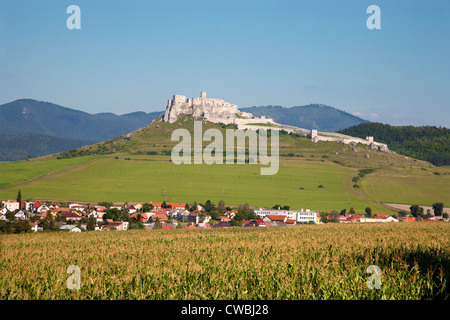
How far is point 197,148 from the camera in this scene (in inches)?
7249

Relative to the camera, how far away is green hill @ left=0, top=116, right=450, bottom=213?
381 ft

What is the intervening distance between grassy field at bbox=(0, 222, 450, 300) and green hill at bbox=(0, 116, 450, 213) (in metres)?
88.3

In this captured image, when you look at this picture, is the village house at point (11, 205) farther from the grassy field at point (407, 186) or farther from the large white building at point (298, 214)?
the grassy field at point (407, 186)

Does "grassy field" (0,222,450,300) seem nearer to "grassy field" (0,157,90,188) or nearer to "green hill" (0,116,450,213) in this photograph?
"green hill" (0,116,450,213)

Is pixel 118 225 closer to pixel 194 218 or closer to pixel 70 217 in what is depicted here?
pixel 70 217

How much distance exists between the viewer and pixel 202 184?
13388 cm

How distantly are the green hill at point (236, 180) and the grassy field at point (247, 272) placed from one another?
88.3 m

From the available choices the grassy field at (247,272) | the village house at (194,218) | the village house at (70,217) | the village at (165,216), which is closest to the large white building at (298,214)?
the village at (165,216)

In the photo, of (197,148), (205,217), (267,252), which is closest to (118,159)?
(197,148)

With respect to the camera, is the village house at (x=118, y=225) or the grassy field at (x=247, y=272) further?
the village house at (x=118, y=225)

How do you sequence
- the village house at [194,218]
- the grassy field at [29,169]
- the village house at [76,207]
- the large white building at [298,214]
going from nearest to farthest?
1. the village house at [194,218]
2. the large white building at [298,214]
3. the village house at [76,207]
4. the grassy field at [29,169]

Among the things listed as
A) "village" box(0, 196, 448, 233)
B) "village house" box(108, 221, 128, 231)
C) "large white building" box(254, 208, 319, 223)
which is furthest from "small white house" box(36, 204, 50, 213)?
"large white building" box(254, 208, 319, 223)

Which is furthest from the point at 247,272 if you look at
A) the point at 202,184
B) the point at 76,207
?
the point at 202,184

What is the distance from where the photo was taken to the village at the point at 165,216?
71625mm
